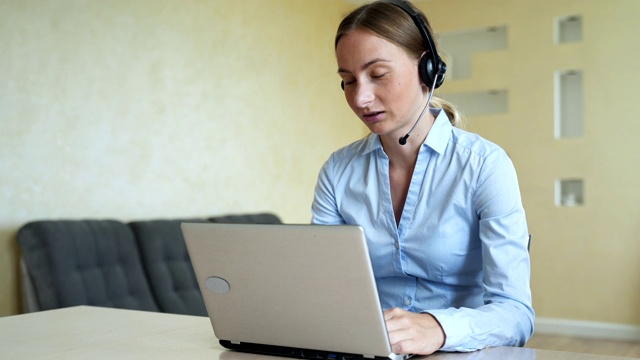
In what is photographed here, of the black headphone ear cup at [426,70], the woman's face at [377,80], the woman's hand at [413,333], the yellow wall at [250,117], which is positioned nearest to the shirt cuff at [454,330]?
the woman's hand at [413,333]

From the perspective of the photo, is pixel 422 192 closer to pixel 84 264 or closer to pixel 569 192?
pixel 84 264

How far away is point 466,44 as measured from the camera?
5.68 meters

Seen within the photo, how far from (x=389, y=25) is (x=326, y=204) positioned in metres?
0.44

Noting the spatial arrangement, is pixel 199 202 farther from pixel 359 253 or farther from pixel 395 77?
pixel 359 253

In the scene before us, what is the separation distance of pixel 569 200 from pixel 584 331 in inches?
35.6

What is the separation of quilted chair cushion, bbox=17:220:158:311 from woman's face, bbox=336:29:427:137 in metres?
1.75

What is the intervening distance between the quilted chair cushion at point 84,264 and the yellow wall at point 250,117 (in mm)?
153

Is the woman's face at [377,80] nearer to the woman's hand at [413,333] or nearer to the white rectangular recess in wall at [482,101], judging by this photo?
the woman's hand at [413,333]

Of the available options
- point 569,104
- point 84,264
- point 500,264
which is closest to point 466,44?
point 569,104

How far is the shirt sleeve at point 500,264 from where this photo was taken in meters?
1.35

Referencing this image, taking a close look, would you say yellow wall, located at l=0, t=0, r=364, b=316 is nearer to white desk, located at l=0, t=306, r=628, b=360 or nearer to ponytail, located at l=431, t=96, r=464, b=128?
white desk, located at l=0, t=306, r=628, b=360

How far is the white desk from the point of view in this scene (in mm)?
1299

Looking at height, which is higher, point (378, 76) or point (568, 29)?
point (568, 29)

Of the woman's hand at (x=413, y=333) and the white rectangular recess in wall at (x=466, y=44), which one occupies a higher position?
the white rectangular recess in wall at (x=466, y=44)
